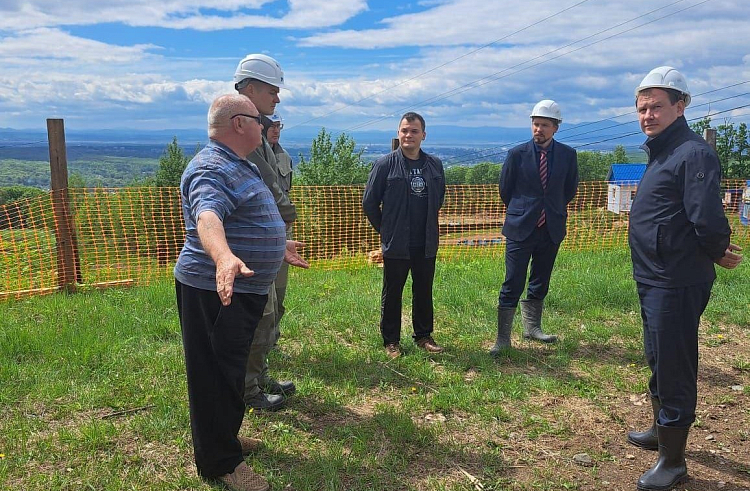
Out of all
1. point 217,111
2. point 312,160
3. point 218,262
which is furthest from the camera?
point 312,160

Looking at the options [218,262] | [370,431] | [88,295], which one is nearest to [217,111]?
[218,262]

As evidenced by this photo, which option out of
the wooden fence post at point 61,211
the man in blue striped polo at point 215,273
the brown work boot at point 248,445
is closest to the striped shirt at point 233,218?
the man in blue striped polo at point 215,273

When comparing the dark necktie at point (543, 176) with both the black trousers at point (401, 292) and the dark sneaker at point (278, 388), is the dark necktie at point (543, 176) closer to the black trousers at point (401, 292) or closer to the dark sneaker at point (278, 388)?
the black trousers at point (401, 292)

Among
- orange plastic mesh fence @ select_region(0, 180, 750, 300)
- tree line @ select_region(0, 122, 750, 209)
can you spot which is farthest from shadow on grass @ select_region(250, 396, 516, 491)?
tree line @ select_region(0, 122, 750, 209)

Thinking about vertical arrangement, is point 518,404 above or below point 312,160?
below

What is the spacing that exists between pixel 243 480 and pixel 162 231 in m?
8.54

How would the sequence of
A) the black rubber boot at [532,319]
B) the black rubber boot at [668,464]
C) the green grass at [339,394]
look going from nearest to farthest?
the black rubber boot at [668,464] → the green grass at [339,394] → the black rubber boot at [532,319]

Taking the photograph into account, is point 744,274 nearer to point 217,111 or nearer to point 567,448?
point 567,448

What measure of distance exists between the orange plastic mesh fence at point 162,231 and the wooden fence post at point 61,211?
26 mm

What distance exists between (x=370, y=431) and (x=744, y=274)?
6049mm

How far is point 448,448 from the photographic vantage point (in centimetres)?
341

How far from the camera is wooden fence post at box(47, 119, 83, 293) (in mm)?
6848

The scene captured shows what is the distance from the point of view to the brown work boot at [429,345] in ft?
16.4

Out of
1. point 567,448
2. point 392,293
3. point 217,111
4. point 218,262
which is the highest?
point 217,111
